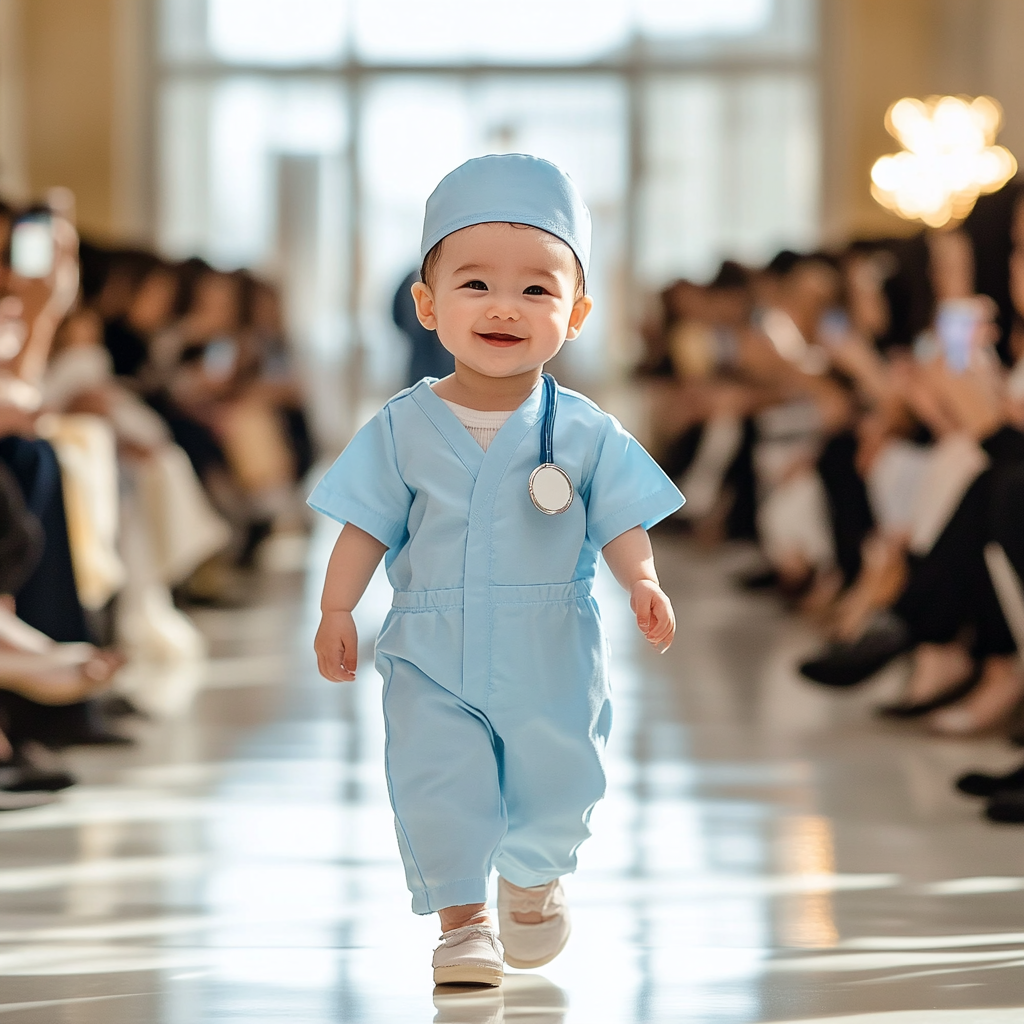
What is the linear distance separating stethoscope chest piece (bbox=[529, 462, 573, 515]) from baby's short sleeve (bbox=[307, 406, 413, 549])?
170mm

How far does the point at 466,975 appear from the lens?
1.91 meters

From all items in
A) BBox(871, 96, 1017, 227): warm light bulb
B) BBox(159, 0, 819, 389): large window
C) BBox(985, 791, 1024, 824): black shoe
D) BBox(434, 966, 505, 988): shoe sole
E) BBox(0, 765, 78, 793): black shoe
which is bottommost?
BBox(434, 966, 505, 988): shoe sole

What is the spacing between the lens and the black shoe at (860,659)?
4.10m

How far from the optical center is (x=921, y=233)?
4.68 m

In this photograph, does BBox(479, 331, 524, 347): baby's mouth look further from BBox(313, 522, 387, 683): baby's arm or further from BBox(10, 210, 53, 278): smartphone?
BBox(10, 210, 53, 278): smartphone

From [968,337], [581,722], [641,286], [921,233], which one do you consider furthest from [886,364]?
[641,286]

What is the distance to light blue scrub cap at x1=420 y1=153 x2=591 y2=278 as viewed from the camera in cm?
188

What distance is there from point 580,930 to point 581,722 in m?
0.41

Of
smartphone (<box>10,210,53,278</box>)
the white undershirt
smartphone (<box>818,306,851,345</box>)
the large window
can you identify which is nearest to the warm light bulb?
the large window

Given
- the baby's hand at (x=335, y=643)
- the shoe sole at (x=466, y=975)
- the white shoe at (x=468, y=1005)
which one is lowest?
the white shoe at (x=468, y=1005)

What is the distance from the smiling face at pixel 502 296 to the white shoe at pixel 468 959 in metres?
0.66

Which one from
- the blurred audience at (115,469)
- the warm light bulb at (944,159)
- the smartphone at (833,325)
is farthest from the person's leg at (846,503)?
the warm light bulb at (944,159)

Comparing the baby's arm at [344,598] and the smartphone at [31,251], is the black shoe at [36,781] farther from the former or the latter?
the baby's arm at [344,598]

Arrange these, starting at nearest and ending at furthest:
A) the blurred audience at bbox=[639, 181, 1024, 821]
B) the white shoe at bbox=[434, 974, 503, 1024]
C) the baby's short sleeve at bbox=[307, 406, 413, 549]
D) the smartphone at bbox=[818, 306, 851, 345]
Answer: the white shoe at bbox=[434, 974, 503, 1024], the baby's short sleeve at bbox=[307, 406, 413, 549], the blurred audience at bbox=[639, 181, 1024, 821], the smartphone at bbox=[818, 306, 851, 345]
